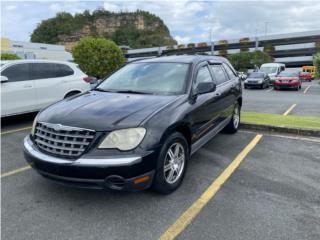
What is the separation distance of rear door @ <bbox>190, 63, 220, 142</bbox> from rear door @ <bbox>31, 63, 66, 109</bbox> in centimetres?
466

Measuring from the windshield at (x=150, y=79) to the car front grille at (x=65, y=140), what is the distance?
4.31 feet

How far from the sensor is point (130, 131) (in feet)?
9.77

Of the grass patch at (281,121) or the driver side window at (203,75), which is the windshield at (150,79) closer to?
the driver side window at (203,75)

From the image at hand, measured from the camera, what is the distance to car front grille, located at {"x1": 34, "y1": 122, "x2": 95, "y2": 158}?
2949mm

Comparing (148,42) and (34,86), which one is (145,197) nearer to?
(34,86)

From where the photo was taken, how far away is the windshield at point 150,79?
4039mm

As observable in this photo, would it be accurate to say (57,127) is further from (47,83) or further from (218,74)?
(47,83)

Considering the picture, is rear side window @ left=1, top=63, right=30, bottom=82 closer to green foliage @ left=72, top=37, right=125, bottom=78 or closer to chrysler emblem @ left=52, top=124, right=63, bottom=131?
chrysler emblem @ left=52, top=124, right=63, bottom=131

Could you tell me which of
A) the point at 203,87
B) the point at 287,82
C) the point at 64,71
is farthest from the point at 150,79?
the point at 287,82

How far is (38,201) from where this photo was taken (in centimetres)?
334

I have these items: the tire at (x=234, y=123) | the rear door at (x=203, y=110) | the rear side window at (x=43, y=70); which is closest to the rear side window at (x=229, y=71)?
the tire at (x=234, y=123)

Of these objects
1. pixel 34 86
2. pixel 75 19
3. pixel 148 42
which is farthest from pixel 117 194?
pixel 75 19

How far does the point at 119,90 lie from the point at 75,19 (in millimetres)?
152732

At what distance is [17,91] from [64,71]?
1516mm
